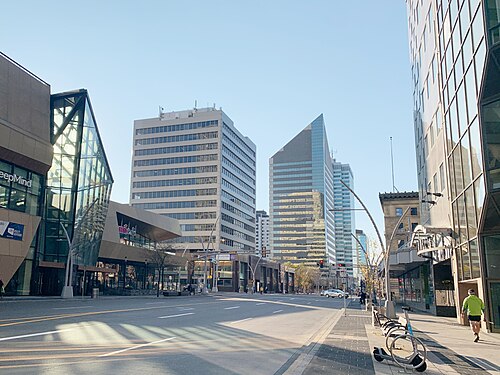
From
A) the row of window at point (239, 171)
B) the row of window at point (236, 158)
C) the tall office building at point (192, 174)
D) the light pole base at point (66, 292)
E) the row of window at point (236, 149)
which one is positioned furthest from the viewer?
the row of window at point (239, 171)

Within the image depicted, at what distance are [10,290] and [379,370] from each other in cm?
3825

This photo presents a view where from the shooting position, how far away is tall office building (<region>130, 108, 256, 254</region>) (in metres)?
118

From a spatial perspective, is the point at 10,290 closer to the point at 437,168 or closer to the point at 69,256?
the point at 69,256

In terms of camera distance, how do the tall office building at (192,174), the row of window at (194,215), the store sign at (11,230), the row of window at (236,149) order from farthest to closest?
the row of window at (236,149) < the tall office building at (192,174) < the row of window at (194,215) < the store sign at (11,230)

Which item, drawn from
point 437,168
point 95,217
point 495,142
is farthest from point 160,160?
point 495,142

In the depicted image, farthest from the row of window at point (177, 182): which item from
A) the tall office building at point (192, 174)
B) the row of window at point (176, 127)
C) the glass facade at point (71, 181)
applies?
the glass facade at point (71, 181)

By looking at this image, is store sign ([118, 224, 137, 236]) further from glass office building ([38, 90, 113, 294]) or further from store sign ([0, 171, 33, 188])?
store sign ([0, 171, 33, 188])

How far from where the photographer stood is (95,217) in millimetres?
52344

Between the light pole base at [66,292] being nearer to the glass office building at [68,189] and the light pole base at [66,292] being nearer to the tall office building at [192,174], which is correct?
the glass office building at [68,189]

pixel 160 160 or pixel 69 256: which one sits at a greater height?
pixel 160 160

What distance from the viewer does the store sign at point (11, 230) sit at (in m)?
35.8

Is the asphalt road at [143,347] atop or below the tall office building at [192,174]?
below

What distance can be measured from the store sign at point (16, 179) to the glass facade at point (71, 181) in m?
4.70

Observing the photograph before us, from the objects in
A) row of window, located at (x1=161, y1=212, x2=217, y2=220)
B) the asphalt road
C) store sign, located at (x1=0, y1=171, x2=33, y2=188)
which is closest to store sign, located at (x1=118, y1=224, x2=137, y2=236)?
store sign, located at (x1=0, y1=171, x2=33, y2=188)
